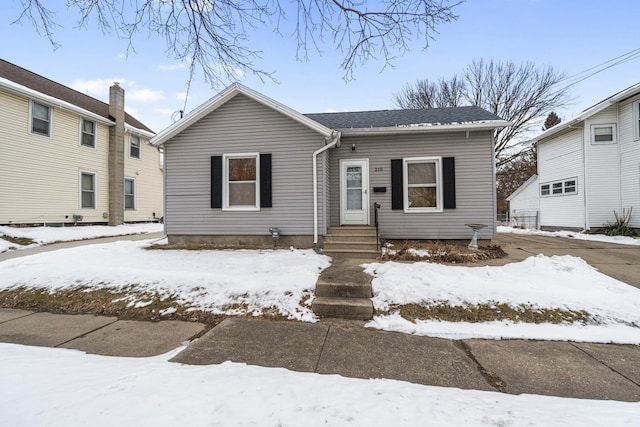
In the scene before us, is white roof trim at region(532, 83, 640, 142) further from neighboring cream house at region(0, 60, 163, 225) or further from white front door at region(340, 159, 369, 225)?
neighboring cream house at region(0, 60, 163, 225)

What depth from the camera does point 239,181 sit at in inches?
303

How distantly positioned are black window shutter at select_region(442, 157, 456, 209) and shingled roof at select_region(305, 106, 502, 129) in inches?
44.1

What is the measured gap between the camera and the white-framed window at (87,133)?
39.8 feet

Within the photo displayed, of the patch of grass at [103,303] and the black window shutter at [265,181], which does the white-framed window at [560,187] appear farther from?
the patch of grass at [103,303]

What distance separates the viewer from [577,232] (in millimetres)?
11328

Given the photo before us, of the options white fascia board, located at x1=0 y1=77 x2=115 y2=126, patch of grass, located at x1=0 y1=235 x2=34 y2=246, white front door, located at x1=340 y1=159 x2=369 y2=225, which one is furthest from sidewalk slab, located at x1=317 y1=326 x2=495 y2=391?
white fascia board, located at x1=0 y1=77 x2=115 y2=126

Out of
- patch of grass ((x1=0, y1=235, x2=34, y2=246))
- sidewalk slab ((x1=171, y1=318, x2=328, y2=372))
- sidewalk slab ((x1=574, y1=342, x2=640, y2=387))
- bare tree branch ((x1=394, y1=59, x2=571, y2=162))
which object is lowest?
sidewalk slab ((x1=574, y1=342, x2=640, y2=387))

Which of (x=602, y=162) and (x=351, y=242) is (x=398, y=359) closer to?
(x=351, y=242)

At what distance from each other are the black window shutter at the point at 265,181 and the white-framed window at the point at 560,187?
13.2m

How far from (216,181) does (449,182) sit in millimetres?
6664

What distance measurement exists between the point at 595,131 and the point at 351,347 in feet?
47.3

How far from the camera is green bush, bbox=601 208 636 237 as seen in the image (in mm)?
9969

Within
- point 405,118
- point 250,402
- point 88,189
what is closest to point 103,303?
point 250,402

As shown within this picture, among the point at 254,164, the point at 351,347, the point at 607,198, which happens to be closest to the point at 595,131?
the point at 607,198
